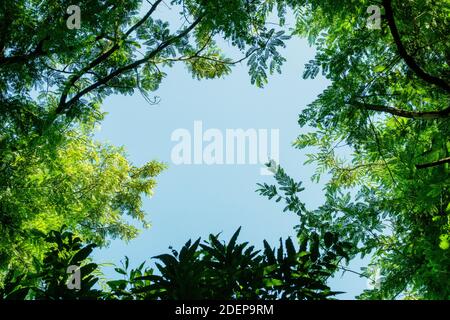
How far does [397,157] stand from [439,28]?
1.79 meters

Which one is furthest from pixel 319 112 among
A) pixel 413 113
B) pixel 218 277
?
pixel 218 277

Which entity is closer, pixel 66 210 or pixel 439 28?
pixel 439 28

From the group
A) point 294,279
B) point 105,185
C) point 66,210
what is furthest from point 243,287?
point 105,185

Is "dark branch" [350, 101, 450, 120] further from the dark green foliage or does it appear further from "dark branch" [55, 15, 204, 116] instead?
"dark branch" [55, 15, 204, 116]

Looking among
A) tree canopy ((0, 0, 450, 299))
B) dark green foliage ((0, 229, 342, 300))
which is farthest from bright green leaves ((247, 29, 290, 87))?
dark green foliage ((0, 229, 342, 300))

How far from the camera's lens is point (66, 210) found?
7.57 m

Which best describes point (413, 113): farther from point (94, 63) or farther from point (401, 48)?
point (94, 63)

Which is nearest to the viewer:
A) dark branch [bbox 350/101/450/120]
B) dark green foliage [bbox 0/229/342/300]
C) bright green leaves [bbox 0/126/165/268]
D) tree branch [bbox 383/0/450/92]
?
dark green foliage [bbox 0/229/342/300]

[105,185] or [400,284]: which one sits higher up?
[105,185]

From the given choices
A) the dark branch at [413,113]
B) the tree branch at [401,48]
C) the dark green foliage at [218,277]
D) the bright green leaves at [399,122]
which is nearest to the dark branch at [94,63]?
the bright green leaves at [399,122]

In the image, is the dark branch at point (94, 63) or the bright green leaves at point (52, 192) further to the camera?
the dark branch at point (94, 63)

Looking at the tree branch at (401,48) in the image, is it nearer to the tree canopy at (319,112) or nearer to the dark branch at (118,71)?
the tree canopy at (319,112)
